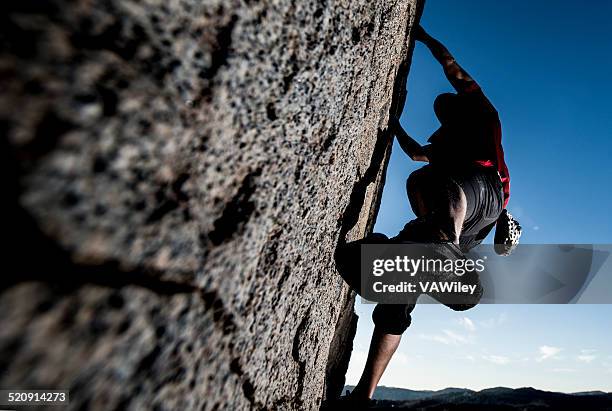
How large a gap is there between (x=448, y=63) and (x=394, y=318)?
2056mm

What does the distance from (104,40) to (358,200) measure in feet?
5.44

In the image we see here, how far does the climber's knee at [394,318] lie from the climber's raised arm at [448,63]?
5.40ft

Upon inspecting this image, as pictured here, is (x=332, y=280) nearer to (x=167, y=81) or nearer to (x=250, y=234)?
(x=250, y=234)

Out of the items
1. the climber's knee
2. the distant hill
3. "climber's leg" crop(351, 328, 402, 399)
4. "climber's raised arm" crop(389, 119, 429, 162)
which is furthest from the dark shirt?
the distant hill

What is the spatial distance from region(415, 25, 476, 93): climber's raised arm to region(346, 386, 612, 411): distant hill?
8.73 feet

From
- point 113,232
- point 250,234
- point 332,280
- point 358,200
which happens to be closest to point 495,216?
point 358,200

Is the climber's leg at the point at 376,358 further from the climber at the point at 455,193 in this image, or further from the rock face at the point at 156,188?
the rock face at the point at 156,188

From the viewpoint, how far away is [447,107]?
2.30 metres

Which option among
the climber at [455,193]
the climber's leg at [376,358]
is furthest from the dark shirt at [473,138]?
the climber's leg at [376,358]

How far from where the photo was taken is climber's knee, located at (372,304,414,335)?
1806 mm

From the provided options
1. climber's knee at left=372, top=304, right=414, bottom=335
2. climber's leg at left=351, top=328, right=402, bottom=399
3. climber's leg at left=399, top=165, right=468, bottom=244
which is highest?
climber's leg at left=399, top=165, right=468, bottom=244

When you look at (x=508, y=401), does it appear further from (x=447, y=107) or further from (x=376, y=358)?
(x=447, y=107)

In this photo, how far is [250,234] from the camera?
780mm

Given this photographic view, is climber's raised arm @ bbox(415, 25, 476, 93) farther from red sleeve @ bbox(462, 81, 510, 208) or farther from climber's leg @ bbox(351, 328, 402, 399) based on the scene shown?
climber's leg @ bbox(351, 328, 402, 399)
